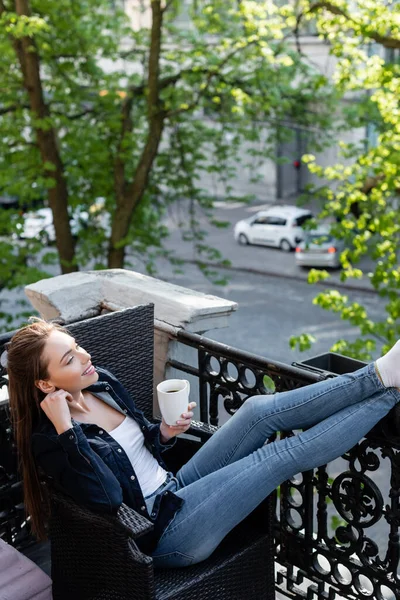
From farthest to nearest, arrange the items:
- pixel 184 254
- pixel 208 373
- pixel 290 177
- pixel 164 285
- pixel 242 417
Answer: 1. pixel 290 177
2. pixel 184 254
3. pixel 164 285
4. pixel 208 373
5. pixel 242 417

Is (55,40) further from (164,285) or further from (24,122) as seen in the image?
(164,285)

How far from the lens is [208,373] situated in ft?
11.7

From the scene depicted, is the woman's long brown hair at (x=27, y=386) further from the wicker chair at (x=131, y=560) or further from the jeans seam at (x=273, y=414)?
the jeans seam at (x=273, y=414)

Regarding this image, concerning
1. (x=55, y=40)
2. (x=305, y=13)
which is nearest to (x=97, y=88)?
(x=55, y=40)

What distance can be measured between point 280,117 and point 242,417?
11611 millimetres

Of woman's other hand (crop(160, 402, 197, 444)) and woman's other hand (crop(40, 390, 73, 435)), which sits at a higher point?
woman's other hand (crop(40, 390, 73, 435))

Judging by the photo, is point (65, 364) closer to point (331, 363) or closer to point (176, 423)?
point (176, 423)

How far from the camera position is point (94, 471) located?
2.58 meters

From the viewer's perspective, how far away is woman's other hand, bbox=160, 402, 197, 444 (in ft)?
9.76

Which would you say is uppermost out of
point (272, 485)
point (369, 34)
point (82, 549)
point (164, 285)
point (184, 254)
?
point (369, 34)

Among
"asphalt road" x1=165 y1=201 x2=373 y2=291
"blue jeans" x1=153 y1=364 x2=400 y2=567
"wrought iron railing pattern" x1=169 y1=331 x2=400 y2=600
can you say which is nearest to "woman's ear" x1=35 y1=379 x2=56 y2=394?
"blue jeans" x1=153 y1=364 x2=400 y2=567

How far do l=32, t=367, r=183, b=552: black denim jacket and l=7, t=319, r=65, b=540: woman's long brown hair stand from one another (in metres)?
0.06

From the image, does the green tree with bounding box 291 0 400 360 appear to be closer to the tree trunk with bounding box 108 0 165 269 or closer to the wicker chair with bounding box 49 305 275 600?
the tree trunk with bounding box 108 0 165 269

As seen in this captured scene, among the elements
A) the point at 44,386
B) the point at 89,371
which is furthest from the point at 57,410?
the point at 89,371
